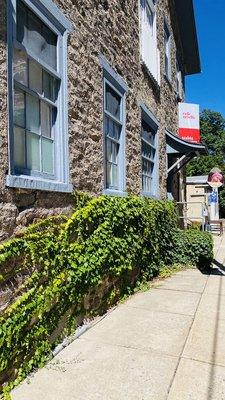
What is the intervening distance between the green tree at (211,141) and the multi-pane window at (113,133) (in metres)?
36.5

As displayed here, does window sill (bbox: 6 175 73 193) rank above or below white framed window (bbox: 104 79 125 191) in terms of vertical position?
below

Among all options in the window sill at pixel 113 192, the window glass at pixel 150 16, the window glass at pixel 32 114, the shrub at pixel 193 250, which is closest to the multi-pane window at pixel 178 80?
the window glass at pixel 150 16

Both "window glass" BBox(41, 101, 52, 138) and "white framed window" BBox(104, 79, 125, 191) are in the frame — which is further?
"white framed window" BBox(104, 79, 125, 191)

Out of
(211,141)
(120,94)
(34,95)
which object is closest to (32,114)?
(34,95)

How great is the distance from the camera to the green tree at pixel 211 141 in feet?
138

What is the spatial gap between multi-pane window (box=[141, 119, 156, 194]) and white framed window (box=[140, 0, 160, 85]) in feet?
4.45

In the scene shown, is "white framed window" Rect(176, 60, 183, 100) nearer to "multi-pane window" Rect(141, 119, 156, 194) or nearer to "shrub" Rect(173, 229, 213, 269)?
"multi-pane window" Rect(141, 119, 156, 194)

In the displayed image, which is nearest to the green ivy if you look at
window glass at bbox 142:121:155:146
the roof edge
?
window glass at bbox 142:121:155:146

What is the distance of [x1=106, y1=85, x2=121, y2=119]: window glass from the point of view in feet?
20.2

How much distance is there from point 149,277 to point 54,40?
A: 15.5 feet

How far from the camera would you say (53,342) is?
386 centimetres

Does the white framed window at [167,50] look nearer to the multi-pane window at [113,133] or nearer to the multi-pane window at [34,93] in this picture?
the multi-pane window at [113,133]

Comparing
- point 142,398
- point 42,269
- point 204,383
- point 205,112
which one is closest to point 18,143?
point 42,269

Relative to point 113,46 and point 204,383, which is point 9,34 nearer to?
point 113,46
